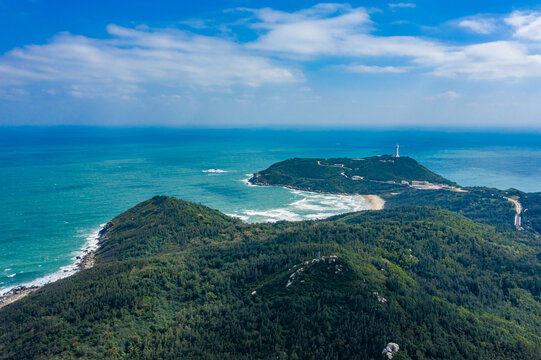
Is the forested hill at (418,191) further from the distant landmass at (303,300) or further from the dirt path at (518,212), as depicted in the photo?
the distant landmass at (303,300)

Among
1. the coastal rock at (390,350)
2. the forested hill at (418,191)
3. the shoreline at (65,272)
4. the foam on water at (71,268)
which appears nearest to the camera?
the coastal rock at (390,350)

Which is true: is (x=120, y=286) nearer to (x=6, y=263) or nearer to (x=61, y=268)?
(x=61, y=268)

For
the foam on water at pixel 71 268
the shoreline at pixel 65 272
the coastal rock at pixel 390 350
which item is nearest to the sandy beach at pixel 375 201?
the shoreline at pixel 65 272

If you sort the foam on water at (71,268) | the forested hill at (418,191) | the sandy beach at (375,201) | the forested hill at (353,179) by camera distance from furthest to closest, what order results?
the forested hill at (353,179) → the sandy beach at (375,201) → the forested hill at (418,191) → the foam on water at (71,268)

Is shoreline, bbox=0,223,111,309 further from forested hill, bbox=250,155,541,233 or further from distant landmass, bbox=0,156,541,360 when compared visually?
forested hill, bbox=250,155,541,233

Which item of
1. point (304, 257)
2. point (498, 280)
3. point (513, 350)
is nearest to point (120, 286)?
point (304, 257)

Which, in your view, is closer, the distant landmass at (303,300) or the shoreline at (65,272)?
the distant landmass at (303,300)

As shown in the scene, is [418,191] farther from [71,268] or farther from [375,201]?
[71,268]
